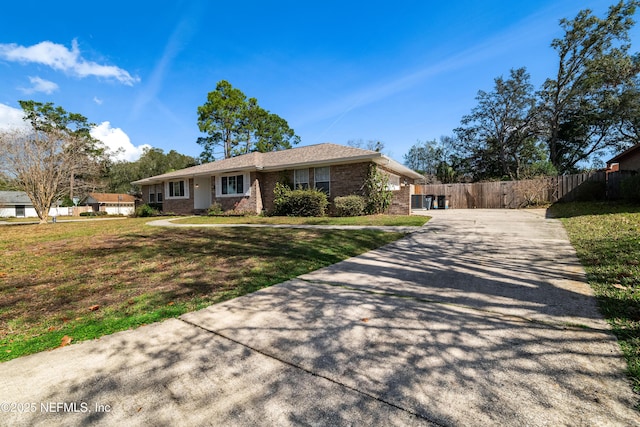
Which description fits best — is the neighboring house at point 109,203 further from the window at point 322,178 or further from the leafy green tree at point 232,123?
the window at point 322,178

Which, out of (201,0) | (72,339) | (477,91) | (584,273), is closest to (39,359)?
(72,339)

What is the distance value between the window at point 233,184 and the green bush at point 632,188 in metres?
18.8

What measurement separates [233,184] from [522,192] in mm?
20567

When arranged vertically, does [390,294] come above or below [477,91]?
below

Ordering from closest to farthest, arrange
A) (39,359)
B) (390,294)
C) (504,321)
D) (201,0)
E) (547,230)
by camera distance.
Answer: (39,359)
(504,321)
(390,294)
(547,230)
(201,0)

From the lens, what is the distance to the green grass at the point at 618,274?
211cm

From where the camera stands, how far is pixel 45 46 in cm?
1291

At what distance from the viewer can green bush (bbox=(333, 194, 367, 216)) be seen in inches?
532

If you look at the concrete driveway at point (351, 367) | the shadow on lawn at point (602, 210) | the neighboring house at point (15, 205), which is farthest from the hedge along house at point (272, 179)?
the neighboring house at point (15, 205)

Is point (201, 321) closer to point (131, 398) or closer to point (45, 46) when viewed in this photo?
point (131, 398)

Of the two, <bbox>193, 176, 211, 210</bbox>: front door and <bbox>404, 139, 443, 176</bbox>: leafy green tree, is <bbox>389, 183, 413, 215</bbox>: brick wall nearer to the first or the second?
<bbox>193, 176, 211, 210</bbox>: front door

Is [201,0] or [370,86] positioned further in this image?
[370,86]

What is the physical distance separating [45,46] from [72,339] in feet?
58.2

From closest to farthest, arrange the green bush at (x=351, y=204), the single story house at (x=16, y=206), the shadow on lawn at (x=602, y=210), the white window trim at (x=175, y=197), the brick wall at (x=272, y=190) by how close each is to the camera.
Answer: the shadow on lawn at (x=602, y=210)
the green bush at (x=351, y=204)
the brick wall at (x=272, y=190)
the white window trim at (x=175, y=197)
the single story house at (x=16, y=206)
